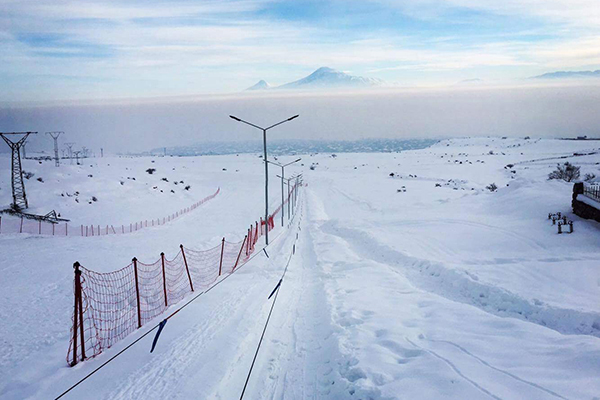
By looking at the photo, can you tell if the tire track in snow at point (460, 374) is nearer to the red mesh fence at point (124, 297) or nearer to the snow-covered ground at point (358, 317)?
the snow-covered ground at point (358, 317)

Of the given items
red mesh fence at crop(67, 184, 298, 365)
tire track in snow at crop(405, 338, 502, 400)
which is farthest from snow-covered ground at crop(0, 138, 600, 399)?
red mesh fence at crop(67, 184, 298, 365)

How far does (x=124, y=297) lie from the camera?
53.8ft

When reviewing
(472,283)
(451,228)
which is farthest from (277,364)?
(451,228)

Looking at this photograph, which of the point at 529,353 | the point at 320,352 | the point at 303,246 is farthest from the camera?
the point at 303,246

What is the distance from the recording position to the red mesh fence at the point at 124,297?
1084 cm

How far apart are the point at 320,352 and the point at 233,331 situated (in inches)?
95.5

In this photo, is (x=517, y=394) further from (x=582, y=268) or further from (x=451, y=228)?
(x=451, y=228)


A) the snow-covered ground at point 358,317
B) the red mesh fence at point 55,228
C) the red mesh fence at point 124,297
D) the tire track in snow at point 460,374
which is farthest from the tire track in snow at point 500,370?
the red mesh fence at point 55,228

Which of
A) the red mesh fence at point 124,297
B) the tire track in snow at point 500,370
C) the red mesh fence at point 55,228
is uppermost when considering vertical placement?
the tire track in snow at point 500,370

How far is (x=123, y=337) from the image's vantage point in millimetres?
11891

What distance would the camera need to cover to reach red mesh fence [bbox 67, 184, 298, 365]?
10.8 meters

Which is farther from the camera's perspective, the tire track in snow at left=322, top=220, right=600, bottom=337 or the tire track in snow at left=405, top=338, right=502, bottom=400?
the tire track in snow at left=322, top=220, right=600, bottom=337

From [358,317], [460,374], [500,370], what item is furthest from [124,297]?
[500,370]

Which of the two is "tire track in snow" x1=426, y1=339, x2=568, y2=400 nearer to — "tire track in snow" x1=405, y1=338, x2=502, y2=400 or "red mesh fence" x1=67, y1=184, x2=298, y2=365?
"tire track in snow" x1=405, y1=338, x2=502, y2=400
